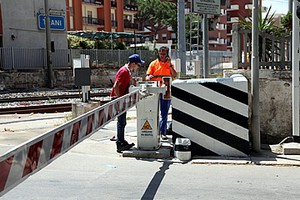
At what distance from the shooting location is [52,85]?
91.6 ft

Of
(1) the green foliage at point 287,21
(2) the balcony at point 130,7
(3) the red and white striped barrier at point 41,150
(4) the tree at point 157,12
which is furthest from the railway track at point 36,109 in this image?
(4) the tree at point 157,12

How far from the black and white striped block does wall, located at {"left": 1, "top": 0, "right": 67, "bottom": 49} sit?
26.0 meters

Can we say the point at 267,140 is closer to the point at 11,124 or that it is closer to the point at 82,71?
the point at 82,71

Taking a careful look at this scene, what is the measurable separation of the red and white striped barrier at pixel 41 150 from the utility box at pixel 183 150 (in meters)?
2.29

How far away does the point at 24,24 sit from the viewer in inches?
1241

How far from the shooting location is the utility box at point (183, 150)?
651cm

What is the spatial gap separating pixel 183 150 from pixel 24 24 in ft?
90.8

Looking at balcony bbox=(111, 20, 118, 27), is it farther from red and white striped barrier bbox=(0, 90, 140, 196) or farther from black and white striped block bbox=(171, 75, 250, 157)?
red and white striped barrier bbox=(0, 90, 140, 196)

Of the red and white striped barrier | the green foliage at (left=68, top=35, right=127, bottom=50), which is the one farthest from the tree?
the red and white striped barrier

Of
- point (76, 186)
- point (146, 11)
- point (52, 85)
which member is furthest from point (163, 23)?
point (76, 186)

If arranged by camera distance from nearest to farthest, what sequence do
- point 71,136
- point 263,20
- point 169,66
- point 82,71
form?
point 71,136 < point 169,66 < point 263,20 < point 82,71

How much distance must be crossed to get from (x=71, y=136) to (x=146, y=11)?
7547 centimetres

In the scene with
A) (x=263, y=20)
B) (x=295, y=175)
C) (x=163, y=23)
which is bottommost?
(x=295, y=175)

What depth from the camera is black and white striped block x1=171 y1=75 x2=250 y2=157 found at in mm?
6699
